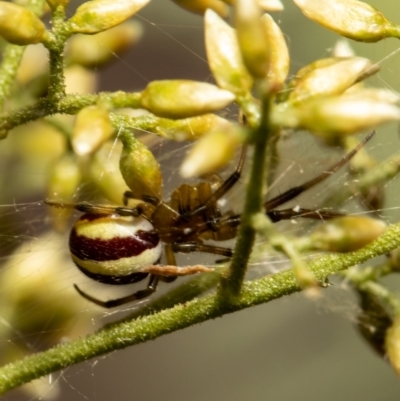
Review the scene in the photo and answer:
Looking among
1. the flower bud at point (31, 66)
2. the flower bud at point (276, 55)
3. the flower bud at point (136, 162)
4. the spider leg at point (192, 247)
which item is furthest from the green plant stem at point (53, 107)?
the spider leg at point (192, 247)

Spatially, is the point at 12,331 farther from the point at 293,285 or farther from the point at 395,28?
the point at 395,28

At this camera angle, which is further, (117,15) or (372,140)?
(372,140)

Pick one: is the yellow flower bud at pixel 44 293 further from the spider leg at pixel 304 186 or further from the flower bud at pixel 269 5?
the flower bud at pixel 269 5

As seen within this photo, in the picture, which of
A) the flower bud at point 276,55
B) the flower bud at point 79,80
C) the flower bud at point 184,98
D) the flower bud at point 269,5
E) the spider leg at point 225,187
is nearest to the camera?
the flower bud at point 184,98

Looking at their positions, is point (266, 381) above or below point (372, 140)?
below

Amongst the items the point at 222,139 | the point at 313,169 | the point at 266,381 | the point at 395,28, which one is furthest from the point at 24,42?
the point at 266,381

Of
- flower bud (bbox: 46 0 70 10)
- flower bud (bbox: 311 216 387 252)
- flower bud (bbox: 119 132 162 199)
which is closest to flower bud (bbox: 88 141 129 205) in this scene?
flower bud (bbox: 119 132 162 199)

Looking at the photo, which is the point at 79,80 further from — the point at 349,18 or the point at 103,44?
the point at 349,18
